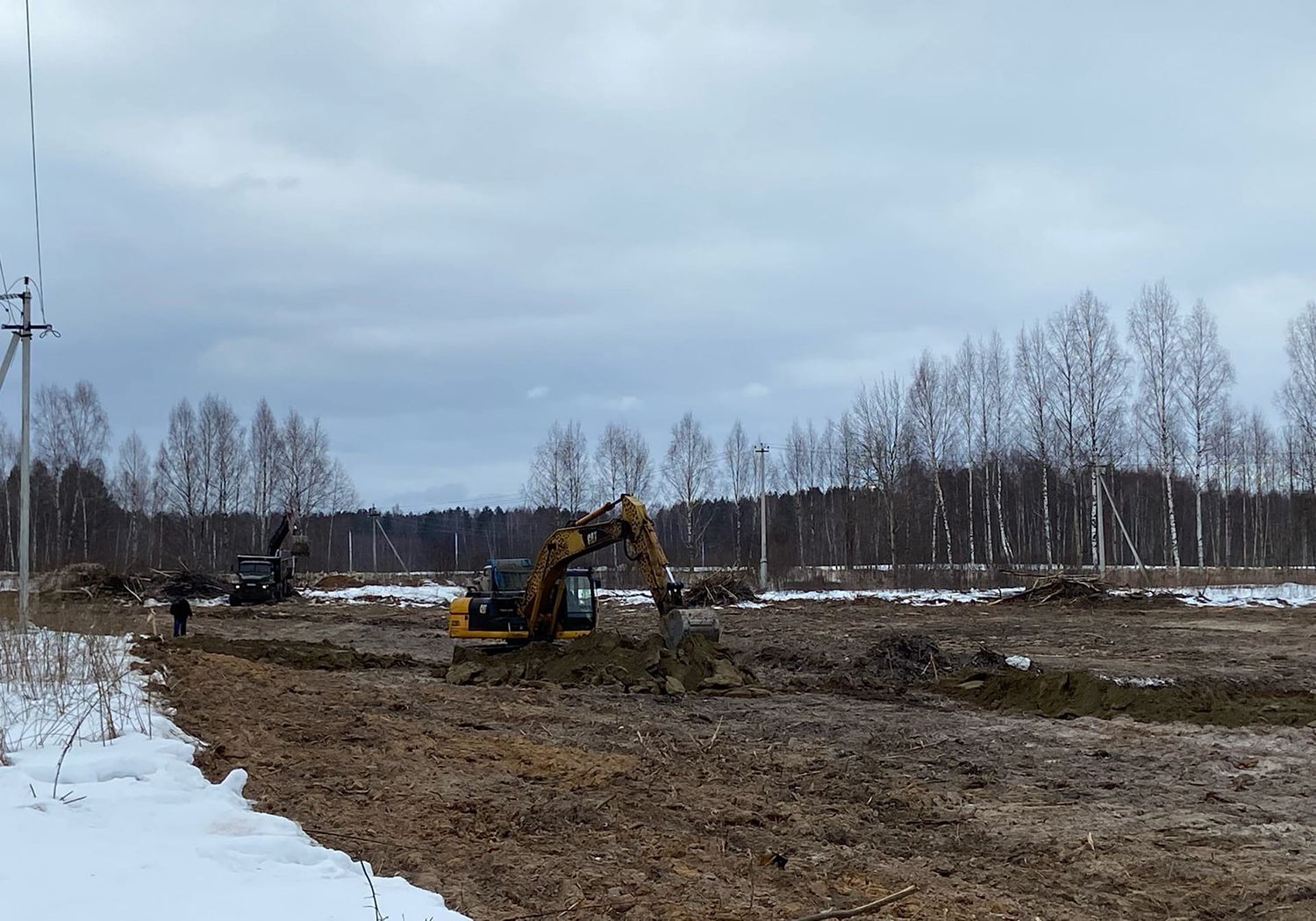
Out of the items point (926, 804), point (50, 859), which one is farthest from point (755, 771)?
point (50, 859)

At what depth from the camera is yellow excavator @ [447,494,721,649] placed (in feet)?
59.6

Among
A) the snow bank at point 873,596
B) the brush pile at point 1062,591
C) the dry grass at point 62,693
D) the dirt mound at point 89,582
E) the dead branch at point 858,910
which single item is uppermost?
the dry grass at point 62,693

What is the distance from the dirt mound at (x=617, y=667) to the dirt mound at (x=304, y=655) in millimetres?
2366

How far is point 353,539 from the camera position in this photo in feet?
314

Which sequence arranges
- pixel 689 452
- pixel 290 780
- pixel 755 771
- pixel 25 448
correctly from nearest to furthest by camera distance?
pixel 290 780 < pixel 755 771 < pixel 25 448 < pixel 689 452

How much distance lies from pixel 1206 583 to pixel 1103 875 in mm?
39104

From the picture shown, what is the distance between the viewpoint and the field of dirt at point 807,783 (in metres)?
6.79

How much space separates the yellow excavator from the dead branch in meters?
11.7

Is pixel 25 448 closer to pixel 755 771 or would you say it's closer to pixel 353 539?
pixel 755 771

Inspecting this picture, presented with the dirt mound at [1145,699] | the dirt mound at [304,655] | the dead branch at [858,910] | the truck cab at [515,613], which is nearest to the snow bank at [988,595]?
the truck cab at [515,613]

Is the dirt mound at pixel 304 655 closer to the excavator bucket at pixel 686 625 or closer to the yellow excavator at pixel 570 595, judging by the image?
the yellow excavator at pixel 570 595

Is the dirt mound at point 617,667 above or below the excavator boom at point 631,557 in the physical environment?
below

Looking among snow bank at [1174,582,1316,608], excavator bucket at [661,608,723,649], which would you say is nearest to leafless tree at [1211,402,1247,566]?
snow bank at [1174,582,1316,608]

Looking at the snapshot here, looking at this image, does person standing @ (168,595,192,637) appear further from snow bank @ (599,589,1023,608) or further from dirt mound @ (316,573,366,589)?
dirt mound @ (316,573,366,589)
